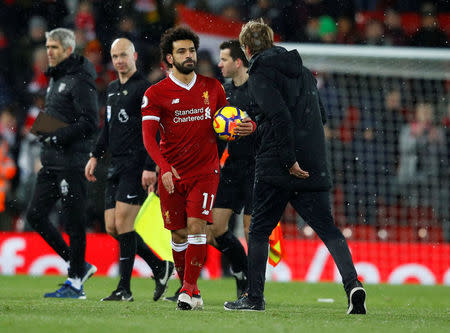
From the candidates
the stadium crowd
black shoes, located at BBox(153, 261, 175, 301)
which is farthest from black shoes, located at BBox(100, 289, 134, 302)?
the stadium crowd

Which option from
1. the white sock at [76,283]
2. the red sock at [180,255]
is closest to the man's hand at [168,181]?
the red sock at [180,255]

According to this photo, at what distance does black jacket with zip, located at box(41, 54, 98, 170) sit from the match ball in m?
1.92

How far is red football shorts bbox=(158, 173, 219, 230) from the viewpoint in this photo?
22.7 feet

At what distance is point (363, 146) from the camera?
13.5m

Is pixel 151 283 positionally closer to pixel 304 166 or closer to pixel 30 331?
pixel 304 166

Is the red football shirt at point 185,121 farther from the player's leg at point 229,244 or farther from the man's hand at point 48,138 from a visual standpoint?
the man's hand at point 48,138

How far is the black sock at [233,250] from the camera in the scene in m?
8.42

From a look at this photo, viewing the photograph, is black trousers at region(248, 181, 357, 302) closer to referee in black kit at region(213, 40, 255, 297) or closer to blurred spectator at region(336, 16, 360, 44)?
referee in black kit at region(213, 40, 255, 297)

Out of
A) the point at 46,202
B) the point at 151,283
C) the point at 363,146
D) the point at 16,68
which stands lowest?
the point at 151,283

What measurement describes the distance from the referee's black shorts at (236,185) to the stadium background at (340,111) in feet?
13.0

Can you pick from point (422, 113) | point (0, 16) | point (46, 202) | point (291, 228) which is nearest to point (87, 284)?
point (46, 202)

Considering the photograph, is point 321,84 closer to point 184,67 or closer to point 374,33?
point 374,33

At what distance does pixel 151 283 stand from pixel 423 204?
177 inches

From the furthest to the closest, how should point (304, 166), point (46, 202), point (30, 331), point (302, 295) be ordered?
point (302, 295), point (46, 202), point (304, 166), point (30, 331)
